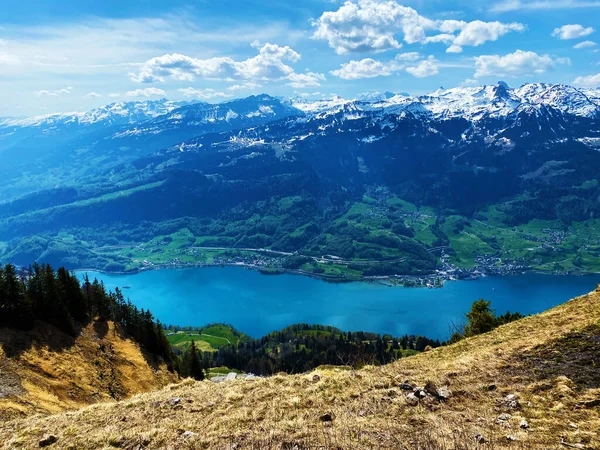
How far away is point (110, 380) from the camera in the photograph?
32375 millimetres

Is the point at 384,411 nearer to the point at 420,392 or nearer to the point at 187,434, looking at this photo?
the point at 420,392

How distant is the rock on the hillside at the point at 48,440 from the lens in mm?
14126

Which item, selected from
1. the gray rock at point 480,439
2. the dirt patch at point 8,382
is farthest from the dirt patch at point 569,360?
the dirt patch at point 8,382

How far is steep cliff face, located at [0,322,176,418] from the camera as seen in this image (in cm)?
2342

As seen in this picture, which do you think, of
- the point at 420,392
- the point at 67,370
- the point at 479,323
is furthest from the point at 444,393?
the point at 67,370

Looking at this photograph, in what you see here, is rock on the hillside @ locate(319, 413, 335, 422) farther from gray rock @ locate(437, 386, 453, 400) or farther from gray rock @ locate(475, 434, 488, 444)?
gray rock @ locate(475, 434, 488, 444)

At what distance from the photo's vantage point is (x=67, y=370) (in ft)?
98.3

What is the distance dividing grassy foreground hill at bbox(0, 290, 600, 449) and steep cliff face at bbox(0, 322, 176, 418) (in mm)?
6494

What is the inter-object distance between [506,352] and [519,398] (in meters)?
5.51

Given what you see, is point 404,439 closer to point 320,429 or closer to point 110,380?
point 320,429

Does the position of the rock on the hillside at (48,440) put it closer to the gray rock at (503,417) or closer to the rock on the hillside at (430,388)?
the rock on the hillside at (430,388)

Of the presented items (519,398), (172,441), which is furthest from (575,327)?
(172,441)

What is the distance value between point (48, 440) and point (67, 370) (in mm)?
18636

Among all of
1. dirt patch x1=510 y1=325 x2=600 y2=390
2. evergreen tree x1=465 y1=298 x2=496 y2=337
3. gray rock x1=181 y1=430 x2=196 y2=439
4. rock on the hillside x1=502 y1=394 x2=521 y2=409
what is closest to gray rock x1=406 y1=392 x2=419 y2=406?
rock on the hillside x1=502 y1=394 x2=521 y2=409
